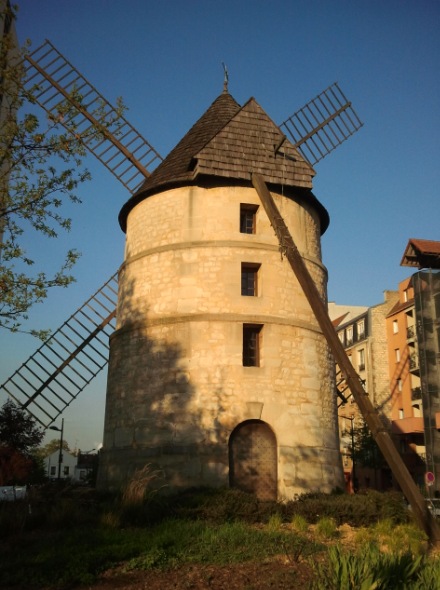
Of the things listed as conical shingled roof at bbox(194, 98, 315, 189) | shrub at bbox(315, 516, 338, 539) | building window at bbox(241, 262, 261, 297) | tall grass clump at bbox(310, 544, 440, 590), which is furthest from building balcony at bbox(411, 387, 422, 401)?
tall grass clump at bbox(310, 544, 440, 590)

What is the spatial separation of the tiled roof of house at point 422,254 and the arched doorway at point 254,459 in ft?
76.2

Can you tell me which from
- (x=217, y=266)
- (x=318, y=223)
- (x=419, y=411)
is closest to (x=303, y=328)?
(x=217, y=266)

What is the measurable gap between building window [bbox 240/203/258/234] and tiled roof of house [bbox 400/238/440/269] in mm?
20559

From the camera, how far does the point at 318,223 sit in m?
17.6

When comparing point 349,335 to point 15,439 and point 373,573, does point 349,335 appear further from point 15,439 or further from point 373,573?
point 373,573

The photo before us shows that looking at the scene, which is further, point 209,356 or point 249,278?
point 249,278

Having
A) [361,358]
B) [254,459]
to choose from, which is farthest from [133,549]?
[361,358]

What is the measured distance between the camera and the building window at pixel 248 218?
1596cm

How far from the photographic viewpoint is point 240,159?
618 inches

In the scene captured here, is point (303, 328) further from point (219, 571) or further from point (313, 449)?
point (219, 571)

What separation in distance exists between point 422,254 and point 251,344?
74.6ft

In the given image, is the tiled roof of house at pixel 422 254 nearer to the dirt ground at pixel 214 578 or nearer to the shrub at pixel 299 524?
the shrub at pixel 299 524

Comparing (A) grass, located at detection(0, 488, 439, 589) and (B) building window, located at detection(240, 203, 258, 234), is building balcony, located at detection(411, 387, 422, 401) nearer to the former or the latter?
(B) building window, located at detection(240, 203, 258, 234)

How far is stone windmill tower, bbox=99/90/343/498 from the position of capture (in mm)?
13727
